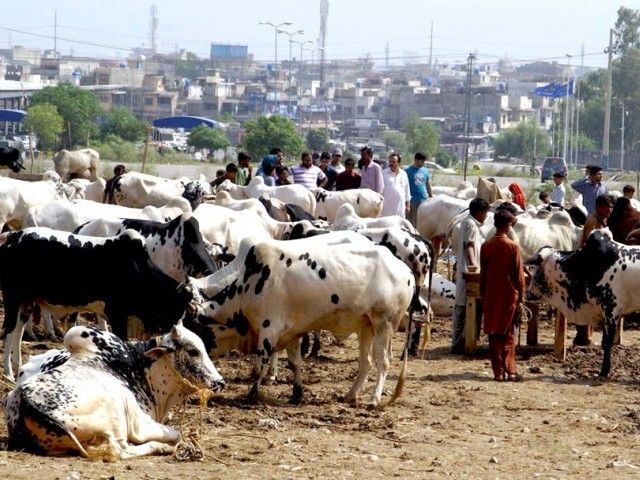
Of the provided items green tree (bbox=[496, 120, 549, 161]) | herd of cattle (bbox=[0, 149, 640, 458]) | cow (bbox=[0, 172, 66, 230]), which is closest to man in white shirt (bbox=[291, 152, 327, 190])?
cow (bbox=[0, 172, 66, 230])

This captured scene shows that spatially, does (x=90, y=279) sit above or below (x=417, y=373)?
above

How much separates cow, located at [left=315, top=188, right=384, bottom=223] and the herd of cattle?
13.1 ft

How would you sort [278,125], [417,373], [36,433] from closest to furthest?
[36,433] → [417,373] → [278,125]

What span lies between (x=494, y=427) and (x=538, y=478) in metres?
1.68

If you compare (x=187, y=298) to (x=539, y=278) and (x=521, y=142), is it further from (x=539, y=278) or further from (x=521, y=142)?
(x=521, y=142)

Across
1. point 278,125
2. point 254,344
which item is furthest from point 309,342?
point 278,125

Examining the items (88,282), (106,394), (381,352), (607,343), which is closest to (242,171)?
(607,343)

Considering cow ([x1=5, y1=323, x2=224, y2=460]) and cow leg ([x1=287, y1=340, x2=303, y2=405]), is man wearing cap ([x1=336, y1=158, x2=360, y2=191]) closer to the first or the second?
cow leg ([x1=287, y1=340, x2=303, y2=405])

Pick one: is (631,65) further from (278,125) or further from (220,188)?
(220,188)

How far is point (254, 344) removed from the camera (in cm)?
1179

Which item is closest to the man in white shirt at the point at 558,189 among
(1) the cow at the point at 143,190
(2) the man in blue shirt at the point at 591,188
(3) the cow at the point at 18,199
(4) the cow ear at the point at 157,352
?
(2) the man in blue shirt at the point at 591,188

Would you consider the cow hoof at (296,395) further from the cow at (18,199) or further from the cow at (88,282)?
the cow at (18,199)

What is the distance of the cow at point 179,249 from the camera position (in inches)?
531

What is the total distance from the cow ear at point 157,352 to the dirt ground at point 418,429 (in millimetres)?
A: 545
